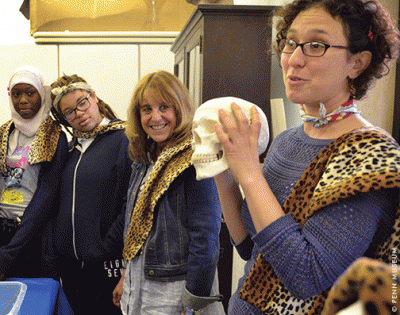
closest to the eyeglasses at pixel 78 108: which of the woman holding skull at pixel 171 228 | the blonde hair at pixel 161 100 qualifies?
the blonde hair at pixel 161 100

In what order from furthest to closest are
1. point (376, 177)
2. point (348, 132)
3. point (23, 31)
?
point (23, 31) < point (348, 132) < point (376, 177)

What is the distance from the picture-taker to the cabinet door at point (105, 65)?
4.48 m

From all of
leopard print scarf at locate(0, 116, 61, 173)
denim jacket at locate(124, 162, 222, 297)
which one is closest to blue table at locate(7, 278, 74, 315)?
denim jacket at locate(124, 162, 222, 297)

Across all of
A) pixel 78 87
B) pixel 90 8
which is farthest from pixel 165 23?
pixel 78 87

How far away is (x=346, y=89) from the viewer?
0.79 metres

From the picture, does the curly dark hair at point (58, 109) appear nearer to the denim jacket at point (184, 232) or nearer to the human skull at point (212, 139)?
the denim jacket at point (184, 232)

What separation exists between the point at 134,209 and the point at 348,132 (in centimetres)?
110

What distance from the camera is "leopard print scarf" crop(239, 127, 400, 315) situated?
63 centimetres

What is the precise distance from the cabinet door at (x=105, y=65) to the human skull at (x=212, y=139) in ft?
12.3

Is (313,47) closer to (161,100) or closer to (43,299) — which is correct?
(161,100)

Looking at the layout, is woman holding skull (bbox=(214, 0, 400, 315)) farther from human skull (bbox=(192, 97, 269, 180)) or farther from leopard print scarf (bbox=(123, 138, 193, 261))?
leopard print scarf (bbox=(123, 138, 193, 261))

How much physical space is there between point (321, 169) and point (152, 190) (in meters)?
0.93

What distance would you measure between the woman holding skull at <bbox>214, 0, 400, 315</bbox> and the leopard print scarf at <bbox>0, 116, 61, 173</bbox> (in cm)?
159

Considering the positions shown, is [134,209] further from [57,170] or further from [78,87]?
[78,87]
